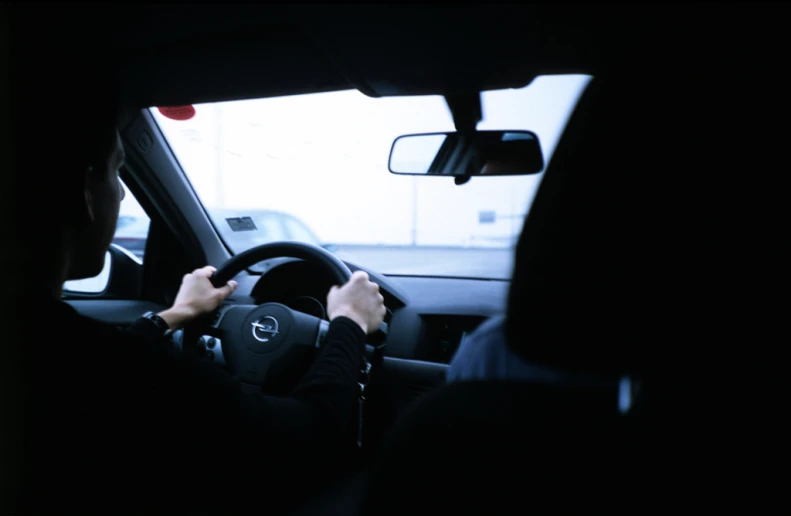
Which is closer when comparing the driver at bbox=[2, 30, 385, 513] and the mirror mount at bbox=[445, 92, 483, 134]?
the driver at bbox=[2, 30, 385, 513]

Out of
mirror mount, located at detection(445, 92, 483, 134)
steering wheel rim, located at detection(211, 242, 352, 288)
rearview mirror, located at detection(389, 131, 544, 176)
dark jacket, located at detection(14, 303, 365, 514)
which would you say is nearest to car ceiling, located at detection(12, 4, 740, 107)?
mirror mount, located at detection(445, 92, 483, 134)

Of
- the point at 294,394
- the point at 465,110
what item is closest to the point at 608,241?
the point at 294,394

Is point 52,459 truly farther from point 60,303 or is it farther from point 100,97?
point 100,97

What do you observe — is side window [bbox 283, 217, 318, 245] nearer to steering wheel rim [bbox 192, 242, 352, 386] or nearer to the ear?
steering wheel rim [bbox 192, 242, 352, 386]

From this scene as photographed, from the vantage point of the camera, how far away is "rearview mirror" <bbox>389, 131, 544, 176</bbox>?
188 cm

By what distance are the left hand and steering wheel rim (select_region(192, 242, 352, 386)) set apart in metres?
0.04

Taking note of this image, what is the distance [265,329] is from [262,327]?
0.07 ft

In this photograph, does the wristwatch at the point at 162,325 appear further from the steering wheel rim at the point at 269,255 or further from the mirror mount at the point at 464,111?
the mirror mount at the point at 464,111

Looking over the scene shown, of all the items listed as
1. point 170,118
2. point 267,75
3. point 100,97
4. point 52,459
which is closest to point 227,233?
point 170,118

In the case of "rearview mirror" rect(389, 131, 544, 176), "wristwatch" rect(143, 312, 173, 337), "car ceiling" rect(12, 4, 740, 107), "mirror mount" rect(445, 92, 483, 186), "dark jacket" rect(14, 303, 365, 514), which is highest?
"car ceiling" rect(12, 4, 740, 107)

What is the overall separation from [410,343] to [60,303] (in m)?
1.72

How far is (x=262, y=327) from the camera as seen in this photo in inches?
91.0

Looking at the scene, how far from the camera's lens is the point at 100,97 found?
1.41m

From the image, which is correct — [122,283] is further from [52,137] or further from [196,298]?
[52,137]
